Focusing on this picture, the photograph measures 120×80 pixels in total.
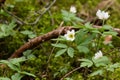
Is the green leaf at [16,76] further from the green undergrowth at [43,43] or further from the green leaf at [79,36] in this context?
the green leaf at [79,36]

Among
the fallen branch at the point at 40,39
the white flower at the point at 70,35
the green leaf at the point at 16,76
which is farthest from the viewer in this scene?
the fallen branch at the point at 40,39

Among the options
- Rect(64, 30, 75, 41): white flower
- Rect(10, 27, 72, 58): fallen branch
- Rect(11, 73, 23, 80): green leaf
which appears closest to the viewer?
Rect(11, 73, 23, 80): green leaf

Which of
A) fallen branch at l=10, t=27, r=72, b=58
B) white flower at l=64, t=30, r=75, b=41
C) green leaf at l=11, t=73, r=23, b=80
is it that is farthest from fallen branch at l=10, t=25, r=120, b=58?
green leaf at l=11, t=73, r=23, b=80

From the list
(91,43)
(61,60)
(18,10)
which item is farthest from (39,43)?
(18,10)

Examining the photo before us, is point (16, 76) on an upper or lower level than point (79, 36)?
lower

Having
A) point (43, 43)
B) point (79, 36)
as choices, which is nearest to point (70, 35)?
point (79, 36)

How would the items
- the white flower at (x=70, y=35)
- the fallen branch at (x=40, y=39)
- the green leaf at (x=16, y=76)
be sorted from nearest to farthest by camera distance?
1. the green leaf at (x=16, y=76)
2. the white flower at (x=70, y=35)
3. the fallen branch at (x=40, y=39)

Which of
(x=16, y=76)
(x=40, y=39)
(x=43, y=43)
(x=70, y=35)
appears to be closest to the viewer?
(x=16, y=76)

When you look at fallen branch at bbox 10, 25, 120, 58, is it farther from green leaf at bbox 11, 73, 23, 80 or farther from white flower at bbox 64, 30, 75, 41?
green leaf at bbox 11, 73, 23, 80

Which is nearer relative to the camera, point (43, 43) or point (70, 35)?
point (70, 35)

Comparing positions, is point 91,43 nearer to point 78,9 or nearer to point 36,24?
point 36,24

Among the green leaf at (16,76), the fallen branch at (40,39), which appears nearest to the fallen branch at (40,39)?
the fallen branch at (40,39)

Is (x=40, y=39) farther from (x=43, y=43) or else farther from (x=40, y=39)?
(x=43, y=43)
